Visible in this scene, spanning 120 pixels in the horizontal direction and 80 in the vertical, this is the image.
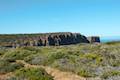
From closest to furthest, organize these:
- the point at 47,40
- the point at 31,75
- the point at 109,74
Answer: the point at 109,74
the point at 31,75
the point at 47,40

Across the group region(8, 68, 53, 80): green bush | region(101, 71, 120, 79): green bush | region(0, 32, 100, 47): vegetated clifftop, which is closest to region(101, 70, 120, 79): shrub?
region(101, 71, 120, 79): green bush

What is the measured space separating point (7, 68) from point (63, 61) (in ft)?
16.2

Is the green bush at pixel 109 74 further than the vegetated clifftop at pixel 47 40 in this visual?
No

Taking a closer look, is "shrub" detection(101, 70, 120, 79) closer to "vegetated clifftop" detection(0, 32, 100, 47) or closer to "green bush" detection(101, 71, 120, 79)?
"green bush" detection(101, 71, 120, 79)

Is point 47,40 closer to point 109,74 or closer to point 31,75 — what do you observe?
point 31,75

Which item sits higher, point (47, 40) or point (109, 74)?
point (47, 40)

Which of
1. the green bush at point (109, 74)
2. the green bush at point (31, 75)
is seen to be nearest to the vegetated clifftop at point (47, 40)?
the green bush at point (31, 75)

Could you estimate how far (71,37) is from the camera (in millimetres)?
124688

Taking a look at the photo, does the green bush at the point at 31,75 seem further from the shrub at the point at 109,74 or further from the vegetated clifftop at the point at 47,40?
the vegetated clifftop at the point at 47,40

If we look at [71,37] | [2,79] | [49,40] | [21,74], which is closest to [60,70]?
[21,74]

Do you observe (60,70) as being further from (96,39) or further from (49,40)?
(96,39)

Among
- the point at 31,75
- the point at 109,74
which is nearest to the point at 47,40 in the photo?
the point at 31,75

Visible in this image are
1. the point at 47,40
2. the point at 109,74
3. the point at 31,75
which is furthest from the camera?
the point at 47,40

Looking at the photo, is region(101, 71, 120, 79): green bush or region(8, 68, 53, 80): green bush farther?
region(8, 68, 53, 80): green bush
